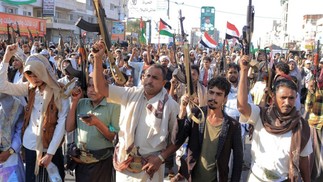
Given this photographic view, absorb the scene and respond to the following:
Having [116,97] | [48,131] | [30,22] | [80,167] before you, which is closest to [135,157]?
[116,97]

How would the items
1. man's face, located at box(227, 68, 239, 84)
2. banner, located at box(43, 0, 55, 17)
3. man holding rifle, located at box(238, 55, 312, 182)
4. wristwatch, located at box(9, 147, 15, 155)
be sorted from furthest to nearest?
banner, located at box(43, 0, 55, 17) → man's face, located at box(227, 68, 239, 84) → wristwatch, located at box(9, 147, 15, 155) → man holding rifle, located at box(238, 55, 312, 182)

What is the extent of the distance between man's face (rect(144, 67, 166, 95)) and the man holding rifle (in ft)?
2.19

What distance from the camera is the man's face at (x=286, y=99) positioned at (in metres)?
2.54

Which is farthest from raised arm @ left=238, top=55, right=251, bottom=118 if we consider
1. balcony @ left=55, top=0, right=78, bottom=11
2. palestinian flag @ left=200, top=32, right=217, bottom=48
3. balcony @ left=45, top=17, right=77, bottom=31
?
balcony @ left=55, top=0, right=78, bottom=11

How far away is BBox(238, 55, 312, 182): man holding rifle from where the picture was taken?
2.50m

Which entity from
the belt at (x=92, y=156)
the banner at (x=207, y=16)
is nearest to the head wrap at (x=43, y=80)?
the belt at (x=92, y=156)

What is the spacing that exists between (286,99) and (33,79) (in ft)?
7.27

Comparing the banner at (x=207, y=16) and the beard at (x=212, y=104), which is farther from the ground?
the banner at (x=207, y=16)

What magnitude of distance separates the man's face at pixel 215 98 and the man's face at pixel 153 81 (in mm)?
436

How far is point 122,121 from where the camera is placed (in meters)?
2.90

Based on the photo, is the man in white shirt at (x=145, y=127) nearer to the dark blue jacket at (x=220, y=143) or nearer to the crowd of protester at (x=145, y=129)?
the crowd of protester at (x=145, y=129)

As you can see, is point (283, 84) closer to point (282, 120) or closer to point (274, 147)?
point (282, 120)

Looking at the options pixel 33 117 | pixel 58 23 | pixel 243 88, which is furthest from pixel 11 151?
pixel 58 23

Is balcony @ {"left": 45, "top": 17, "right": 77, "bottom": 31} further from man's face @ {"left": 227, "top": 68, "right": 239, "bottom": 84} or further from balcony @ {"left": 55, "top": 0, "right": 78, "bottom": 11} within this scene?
man's face @ {"left": 227, "top": 68, "right": 239, "bottom": 84}
